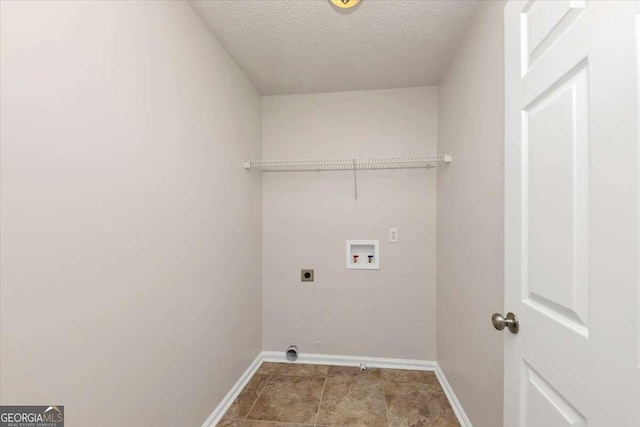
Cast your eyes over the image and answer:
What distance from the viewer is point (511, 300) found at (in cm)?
92

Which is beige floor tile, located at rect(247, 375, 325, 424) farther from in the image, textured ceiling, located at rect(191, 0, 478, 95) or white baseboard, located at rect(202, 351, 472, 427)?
textured ceiling, located at rect(191, 0, 478, 95)

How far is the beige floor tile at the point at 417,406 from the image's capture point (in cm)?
176

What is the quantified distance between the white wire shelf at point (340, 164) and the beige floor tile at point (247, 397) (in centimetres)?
172

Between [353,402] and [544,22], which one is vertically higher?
[544,22]

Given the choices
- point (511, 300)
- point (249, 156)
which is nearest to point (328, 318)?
point (249, 156)

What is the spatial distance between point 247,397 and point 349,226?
1.53 metres

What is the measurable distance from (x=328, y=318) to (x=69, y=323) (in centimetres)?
194

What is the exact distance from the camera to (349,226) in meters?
2.47

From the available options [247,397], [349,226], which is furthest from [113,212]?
[349,226]

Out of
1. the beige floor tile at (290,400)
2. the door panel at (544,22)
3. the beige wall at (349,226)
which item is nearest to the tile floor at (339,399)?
the beige floor tile at (290,400)

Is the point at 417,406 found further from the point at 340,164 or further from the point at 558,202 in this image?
the point at 340,164

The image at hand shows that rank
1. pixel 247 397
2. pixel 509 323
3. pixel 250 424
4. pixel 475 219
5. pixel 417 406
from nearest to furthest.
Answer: pixel 509 323 → pixel 475 219 → pixel 250 424 → pixel 417 406 → pixel 247 397

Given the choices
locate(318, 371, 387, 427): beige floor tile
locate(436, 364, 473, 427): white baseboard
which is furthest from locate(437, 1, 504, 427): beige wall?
locate(318, 371, 387, 427): beige floor tile

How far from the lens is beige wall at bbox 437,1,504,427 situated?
131 cm
